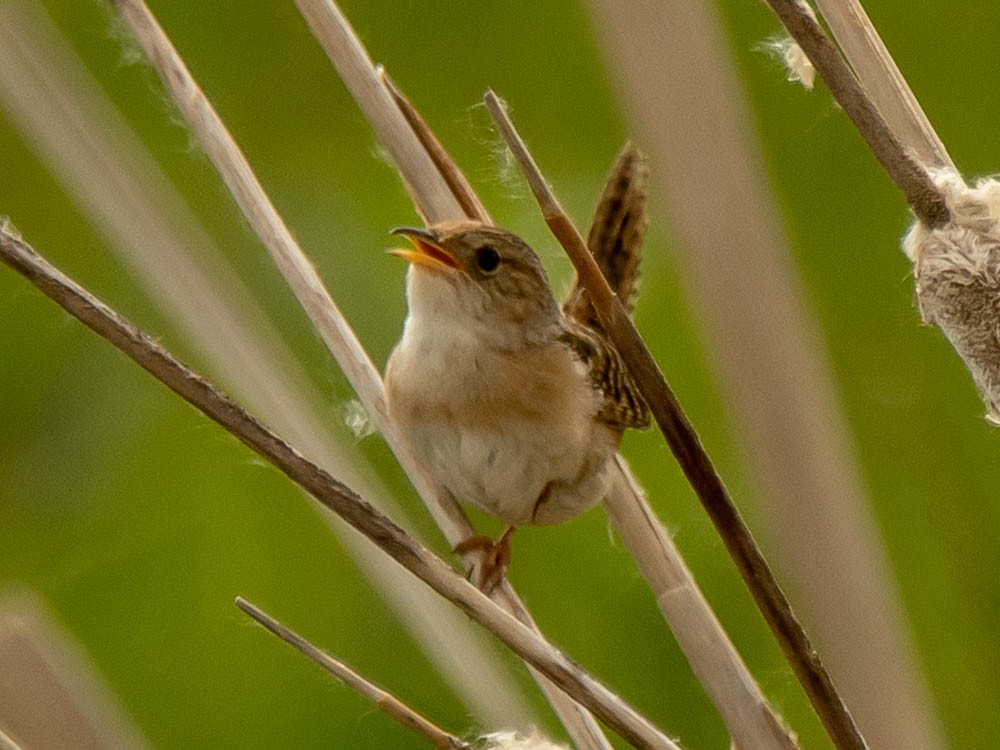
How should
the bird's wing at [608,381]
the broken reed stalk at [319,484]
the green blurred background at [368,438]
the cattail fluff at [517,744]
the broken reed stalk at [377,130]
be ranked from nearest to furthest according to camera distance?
the broken reed stalk at [319,484]
the cattail fluff at [517,744]
the broken reed stalk at [377,130]
the bird's wing at [608,381]
the green blurred background at [368,438]

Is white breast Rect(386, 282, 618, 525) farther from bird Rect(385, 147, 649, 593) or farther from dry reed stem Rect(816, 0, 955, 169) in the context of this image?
dry reed stem Rect(816, 0, 955, 169)

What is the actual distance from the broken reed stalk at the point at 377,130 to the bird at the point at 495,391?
0.09 metres

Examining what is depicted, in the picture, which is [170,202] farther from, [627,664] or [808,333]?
[627,664]

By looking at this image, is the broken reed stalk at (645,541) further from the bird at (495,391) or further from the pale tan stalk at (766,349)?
the pale tan stalk at (766,349)

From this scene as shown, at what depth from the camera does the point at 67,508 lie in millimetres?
2691

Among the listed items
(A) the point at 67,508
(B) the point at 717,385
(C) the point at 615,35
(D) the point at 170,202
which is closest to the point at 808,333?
(B) the point at 717,385

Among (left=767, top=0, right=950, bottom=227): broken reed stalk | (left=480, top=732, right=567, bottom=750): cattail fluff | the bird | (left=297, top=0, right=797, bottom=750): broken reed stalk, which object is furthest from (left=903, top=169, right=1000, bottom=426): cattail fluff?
the bird

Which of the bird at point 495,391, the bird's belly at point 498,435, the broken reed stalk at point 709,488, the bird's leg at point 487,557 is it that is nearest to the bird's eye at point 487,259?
the bird at point 495,391

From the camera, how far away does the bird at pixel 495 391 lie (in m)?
1.89

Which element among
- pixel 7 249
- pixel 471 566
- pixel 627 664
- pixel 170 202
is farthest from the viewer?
pixel 627 664

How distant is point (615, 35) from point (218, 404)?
106cm

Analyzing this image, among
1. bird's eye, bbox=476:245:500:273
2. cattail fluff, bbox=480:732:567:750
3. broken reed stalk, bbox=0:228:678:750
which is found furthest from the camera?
bird's eye, bbox=476:245:500:273

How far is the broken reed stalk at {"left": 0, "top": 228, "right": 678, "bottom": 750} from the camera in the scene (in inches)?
44.4

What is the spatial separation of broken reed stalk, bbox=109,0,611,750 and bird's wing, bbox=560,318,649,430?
374mm
